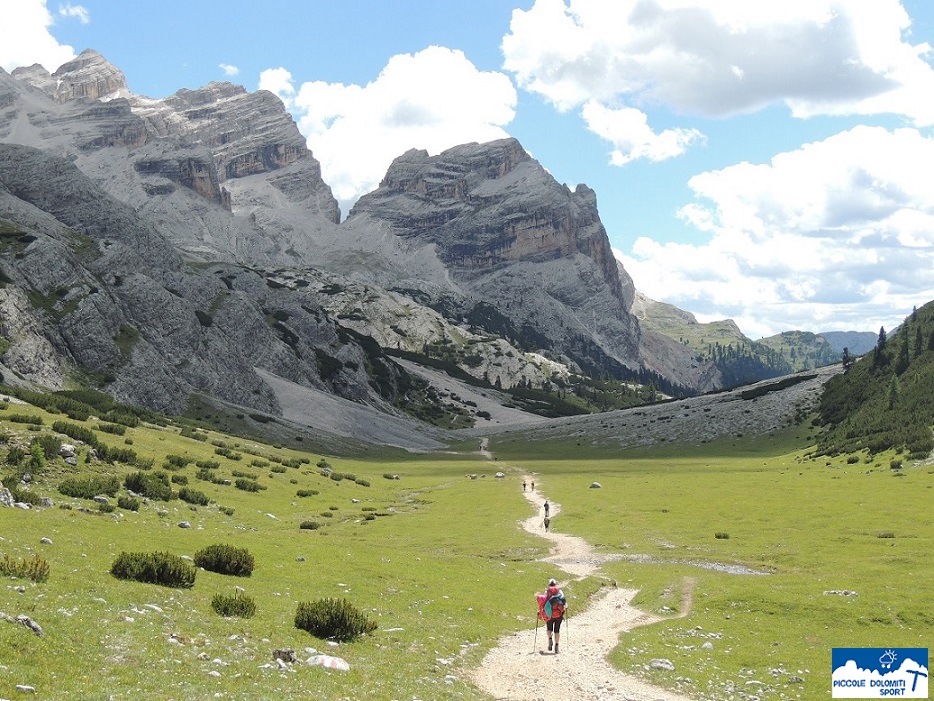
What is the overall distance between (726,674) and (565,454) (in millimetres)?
123023

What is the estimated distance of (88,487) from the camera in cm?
3675

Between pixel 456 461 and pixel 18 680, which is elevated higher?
pixel 18 680

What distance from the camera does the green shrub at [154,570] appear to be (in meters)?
21.9

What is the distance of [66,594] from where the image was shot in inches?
722

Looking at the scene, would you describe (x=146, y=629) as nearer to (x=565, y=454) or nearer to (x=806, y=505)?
(x=806, y=505)

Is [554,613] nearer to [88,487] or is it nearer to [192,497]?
[88,487]

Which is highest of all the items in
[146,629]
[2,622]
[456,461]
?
[2,622]

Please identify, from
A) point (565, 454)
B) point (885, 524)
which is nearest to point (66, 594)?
point (885, 524)

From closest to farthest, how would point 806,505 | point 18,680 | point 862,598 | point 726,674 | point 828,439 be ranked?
point 18,680 < point 726,674 < point 862,598 < point 806,505 < point 828,439

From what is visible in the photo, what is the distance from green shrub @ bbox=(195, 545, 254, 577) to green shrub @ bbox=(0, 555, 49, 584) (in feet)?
23.1

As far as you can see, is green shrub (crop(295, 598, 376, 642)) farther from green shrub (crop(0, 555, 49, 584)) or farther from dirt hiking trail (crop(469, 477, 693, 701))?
green shrub (crop(0, 555, 49, 584))

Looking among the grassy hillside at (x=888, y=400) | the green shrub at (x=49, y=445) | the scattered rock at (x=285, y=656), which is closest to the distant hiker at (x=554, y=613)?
the scattered rock at (x=285, y=656)

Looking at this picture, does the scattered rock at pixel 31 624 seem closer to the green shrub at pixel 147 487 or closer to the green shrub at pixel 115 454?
the green shrub at pixel 147 487

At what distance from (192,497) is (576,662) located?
30224mm
